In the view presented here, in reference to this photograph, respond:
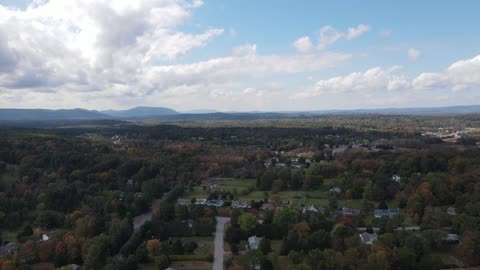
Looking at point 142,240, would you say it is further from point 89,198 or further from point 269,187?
point 269,187

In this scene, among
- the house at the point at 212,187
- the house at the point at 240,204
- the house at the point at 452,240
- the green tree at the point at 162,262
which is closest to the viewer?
the green tree at the point at 162,262

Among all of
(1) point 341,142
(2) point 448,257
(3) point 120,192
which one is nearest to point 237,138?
(1) point 341,142

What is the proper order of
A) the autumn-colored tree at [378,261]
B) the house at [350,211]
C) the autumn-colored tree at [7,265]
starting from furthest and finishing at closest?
the house at [350,211] → the autumn-colored tree at [7,265] → the autumn-colored tree at [378,261]

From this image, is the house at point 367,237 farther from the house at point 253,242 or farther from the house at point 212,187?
the house at point 212,187

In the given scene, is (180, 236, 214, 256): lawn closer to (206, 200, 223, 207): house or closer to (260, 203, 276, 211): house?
(206, 200, 223, 207): house

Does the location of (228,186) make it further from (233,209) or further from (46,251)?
(46,251)

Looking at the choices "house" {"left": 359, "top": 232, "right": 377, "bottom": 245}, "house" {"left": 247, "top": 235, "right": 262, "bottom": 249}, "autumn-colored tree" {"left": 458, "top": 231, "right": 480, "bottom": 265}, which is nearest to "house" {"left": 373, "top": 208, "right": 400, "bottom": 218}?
"house" {"left": 359, "top": 232, "right": 377, "bottom": 245}

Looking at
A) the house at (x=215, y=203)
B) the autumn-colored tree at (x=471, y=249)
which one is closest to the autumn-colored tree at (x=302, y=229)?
the autumn-colored tree at (x=471, y=249)
